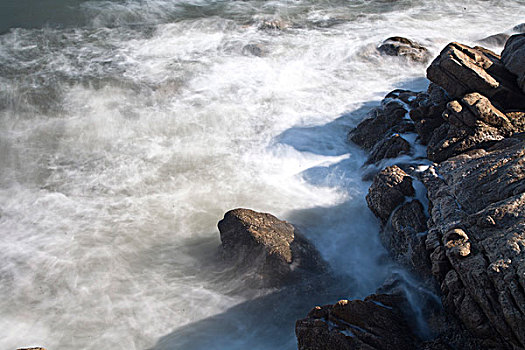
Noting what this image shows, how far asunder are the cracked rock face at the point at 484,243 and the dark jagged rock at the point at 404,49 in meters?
8.17

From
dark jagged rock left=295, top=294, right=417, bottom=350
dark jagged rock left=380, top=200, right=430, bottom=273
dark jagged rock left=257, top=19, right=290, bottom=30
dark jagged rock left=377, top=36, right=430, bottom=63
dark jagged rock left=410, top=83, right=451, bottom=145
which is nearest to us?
dark jagged rock left=295, top=294, right=417, bottom=350

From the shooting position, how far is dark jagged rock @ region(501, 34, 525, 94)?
8.89 meters

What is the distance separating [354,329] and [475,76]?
18.2ft

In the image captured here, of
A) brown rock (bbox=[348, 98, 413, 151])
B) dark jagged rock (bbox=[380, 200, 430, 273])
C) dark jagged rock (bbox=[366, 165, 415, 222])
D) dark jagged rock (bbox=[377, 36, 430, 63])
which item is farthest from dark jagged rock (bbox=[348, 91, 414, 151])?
dark jagged rock (bbox=[377, 36, 430, 63])

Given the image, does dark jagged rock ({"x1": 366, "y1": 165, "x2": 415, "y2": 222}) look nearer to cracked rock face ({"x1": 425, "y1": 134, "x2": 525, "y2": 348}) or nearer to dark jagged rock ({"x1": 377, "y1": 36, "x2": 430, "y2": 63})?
cracked rock face ({"x1": 425, "y1": 134, "x2": 525, "y2": 348})

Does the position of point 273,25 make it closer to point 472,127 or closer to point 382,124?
point 382,124

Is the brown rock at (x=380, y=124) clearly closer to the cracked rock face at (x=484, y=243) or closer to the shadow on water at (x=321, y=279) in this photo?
the shadow on water at (x=321, y=279)

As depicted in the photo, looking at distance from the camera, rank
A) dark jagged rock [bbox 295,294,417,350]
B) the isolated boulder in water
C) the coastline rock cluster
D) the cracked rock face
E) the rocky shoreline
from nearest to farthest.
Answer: the cracked rock face, the coastline rock cluster, the rocky shoreline, dark jagged rock [bbox 295,294,417,350], the isolated boulder in water

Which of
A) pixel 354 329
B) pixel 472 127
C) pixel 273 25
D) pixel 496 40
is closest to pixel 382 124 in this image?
pixel 472 127

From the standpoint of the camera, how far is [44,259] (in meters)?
8.32

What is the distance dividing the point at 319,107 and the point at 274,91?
154cm

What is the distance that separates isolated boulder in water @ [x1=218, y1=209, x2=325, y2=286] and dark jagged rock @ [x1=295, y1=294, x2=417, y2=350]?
1.53 m

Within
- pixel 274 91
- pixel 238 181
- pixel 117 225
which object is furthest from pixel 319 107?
pixel 117 225

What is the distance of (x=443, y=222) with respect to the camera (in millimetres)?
6566
